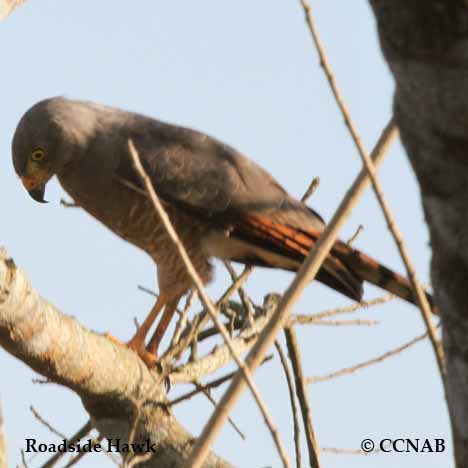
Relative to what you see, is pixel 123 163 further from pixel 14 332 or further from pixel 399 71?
pixel 399 71

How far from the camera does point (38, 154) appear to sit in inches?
259

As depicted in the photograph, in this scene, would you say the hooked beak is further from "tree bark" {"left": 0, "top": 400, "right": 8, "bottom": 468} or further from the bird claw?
"tree bark" {"left": 0, "top": 400, "right": 8, "bottom": 468}

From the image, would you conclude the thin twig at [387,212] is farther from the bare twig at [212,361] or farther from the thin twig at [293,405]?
the bare twig at [212,361]

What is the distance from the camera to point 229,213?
634cm

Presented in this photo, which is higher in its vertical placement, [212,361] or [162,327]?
[162,327]

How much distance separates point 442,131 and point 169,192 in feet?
15.6

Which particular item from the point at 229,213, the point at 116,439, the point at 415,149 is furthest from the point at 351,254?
the point at 415,149

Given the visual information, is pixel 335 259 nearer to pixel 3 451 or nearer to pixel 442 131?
pixel 3 451

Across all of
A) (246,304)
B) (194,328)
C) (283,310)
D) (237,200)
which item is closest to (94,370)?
(194,328)

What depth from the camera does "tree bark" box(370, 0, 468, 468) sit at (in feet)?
5.01

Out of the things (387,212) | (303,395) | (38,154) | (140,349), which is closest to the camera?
(387,212)

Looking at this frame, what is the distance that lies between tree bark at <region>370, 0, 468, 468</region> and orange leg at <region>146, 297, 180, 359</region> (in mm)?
4290

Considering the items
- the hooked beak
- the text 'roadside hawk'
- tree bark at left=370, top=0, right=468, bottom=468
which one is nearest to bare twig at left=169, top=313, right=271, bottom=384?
the text 'roadside hawk'

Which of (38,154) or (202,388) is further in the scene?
(38,154)
